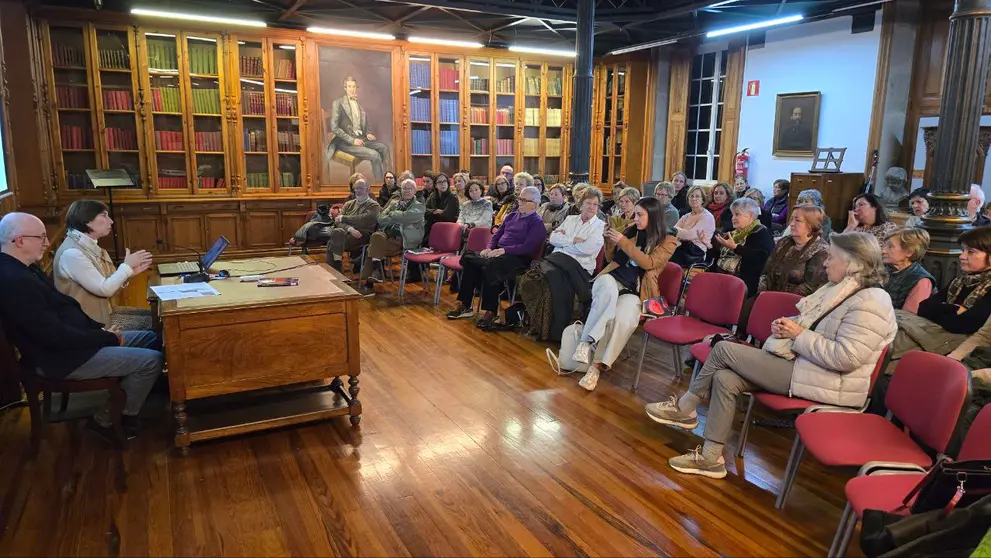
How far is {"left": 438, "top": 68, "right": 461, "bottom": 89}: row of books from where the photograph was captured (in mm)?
10119

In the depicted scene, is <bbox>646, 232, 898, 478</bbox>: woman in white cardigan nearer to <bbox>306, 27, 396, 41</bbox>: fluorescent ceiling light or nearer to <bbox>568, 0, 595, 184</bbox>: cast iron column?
<bbox>568, 0, 595, 184</bbox>: cast iron column

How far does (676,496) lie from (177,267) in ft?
11.6

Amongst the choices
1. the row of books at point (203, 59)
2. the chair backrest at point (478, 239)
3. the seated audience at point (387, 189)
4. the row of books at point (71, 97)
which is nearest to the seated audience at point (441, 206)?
the seated audience at point (387, 189)

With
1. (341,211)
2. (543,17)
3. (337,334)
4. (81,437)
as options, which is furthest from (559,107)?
(81,437)

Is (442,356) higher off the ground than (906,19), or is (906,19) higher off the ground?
(906,19)

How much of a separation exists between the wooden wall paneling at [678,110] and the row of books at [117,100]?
331 inches

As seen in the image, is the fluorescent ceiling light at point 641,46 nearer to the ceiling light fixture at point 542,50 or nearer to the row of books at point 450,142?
the ceiling light fixture at point 542,50

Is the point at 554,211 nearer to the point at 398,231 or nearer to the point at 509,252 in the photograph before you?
the point at 509,252

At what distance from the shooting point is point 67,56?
8008mm

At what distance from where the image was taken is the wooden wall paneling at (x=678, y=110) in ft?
35.5

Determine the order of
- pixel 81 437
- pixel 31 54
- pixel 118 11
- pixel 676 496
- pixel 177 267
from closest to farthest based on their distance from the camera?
pixel 676 496 → pixel 81 437 → pixel 177 267 → pixel 31 54 → pixel 118 11

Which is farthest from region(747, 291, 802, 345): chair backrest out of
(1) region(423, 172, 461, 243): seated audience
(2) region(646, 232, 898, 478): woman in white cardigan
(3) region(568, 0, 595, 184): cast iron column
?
(1) region(423, 172, 461, 243): seated audience

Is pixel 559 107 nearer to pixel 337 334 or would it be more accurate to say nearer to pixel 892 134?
pixel 892 134

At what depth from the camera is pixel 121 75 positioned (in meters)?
8.29
